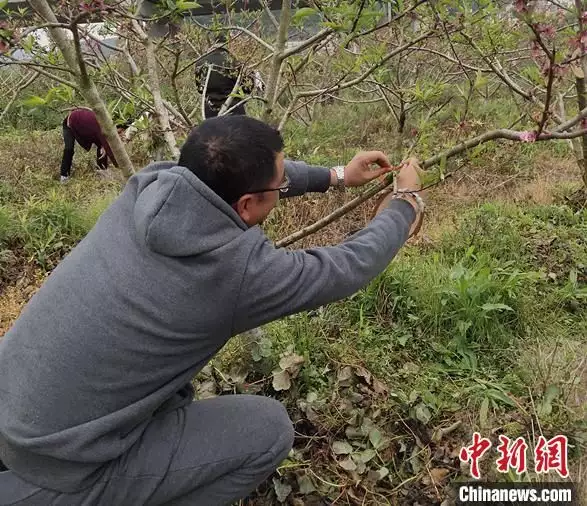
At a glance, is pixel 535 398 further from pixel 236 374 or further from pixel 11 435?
pixel 11 435

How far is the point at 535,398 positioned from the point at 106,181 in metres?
4.53

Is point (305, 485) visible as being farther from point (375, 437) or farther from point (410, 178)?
point (410, 178)

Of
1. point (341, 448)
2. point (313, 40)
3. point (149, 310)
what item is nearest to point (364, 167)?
point (313, 40)

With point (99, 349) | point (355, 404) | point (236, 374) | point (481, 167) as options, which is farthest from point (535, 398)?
point (481, 167)

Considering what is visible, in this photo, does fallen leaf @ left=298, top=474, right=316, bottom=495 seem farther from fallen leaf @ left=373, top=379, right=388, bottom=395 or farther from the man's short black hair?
the man's short black hair

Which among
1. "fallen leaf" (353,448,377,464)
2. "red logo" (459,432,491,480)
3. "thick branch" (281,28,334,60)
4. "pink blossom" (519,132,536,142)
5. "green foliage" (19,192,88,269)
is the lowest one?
"red logo" (459,432,491,480)

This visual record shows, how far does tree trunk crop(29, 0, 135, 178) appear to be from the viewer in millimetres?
1539

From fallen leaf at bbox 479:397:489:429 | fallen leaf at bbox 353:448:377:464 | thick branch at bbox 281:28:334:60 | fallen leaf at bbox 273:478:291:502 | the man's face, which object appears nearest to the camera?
Result: the man's face

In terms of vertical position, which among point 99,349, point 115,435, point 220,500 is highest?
point 99,349

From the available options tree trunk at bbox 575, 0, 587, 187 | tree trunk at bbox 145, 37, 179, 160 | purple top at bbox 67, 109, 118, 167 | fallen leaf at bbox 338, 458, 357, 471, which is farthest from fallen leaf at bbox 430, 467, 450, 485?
purple top at bbox 67, 109, 118, 167

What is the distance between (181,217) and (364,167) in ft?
2.61

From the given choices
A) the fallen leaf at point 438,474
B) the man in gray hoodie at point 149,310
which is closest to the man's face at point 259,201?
the man in gray hoodie at point 149,310

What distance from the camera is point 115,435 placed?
1.38m

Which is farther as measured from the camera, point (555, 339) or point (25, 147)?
point (25, 147)
